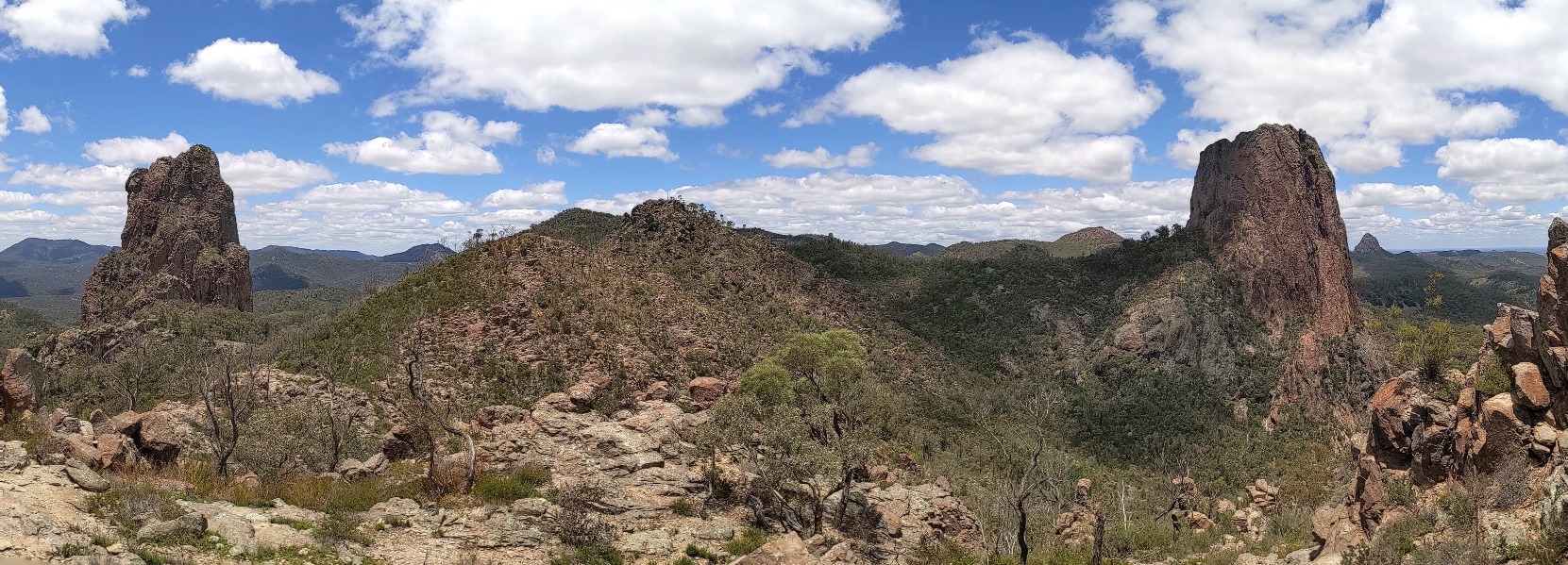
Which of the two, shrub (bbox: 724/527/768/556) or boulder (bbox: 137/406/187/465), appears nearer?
boulder (bbox: 137/406/187/465)

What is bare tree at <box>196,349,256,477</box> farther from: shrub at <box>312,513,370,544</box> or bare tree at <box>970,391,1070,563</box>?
bare tree at <box>970,391,1070,563</box>

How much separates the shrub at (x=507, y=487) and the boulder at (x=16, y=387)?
14360 millimetres

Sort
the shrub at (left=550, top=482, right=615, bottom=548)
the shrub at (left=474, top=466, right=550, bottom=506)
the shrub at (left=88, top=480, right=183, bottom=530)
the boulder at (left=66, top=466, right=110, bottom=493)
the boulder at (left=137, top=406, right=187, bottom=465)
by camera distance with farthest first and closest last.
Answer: the shrub at (left=474, top=466, right=550, bottom=506) < the boulder at (left=137, top=406, right=187, bottom=465) < the shrub at (left=550, top=482, right=615, bottom=548) < the boulder at (left=66, top=466, right=110, bottom=493) < the shrub at (left=88, top=480, right=183, bottom=530)

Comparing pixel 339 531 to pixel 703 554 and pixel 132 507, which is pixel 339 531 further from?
pixel 703 554

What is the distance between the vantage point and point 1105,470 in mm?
88625

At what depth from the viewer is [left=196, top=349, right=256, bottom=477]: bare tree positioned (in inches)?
1102

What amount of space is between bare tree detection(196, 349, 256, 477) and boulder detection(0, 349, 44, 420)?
17.2 feet

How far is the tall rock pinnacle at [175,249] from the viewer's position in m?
131

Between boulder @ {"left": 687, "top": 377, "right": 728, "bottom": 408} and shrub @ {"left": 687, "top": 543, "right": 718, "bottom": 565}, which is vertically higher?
boulder @ {"left": 687, "top": 377, "right": 728, "bottom": 408}

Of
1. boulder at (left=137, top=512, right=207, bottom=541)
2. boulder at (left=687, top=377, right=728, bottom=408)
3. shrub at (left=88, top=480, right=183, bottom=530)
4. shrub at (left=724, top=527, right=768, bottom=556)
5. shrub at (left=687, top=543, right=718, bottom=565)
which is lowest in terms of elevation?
shrub at (left=724, top=527, right=768, bottom=556)

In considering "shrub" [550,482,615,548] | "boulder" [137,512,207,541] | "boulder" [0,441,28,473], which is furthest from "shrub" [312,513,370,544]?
"boulder" [0,441,28,473]

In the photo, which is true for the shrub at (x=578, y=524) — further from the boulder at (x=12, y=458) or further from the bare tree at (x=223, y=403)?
the boulder at (x=12, y=458)

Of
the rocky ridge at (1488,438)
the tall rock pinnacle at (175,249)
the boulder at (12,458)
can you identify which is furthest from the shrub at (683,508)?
the tall rock pinnacle at (175,249)

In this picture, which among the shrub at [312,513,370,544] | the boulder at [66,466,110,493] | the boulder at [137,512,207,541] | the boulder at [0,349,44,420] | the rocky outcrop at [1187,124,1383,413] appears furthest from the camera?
the rocky outcrop at [1187,124,1383,413]
